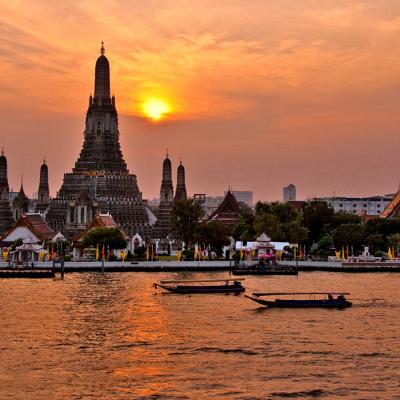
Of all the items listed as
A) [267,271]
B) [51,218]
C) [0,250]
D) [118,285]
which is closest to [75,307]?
[118,285]

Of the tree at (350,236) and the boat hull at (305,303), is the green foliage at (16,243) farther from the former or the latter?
the boat hull at (305,303)

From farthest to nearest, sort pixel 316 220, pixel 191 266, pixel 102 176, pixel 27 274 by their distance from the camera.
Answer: pixel 102 176
pixel 316 220
pixel 191 266
pixel 27 274

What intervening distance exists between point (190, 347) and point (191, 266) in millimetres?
60440

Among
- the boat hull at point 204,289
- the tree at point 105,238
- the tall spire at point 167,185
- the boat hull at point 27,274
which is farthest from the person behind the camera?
the tall spire at point 167,185

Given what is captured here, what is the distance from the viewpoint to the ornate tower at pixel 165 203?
172375 mm

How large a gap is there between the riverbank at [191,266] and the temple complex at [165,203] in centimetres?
5226


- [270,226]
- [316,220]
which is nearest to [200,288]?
[270,226]

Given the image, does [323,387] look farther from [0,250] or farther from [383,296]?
[0,250]

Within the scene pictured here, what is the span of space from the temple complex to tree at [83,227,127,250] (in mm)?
42694

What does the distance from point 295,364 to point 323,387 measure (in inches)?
192

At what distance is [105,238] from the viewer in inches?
5017

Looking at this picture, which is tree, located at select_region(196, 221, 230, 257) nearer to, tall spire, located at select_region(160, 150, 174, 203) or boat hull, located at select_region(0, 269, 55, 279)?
boat hull, located at select_region(0, 269, 55, 279)

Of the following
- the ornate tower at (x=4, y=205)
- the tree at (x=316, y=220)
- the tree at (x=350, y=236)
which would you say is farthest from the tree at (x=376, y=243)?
the ornate tower at (x=4, y=205)

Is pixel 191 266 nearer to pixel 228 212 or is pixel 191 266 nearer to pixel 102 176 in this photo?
pixel 228 212
